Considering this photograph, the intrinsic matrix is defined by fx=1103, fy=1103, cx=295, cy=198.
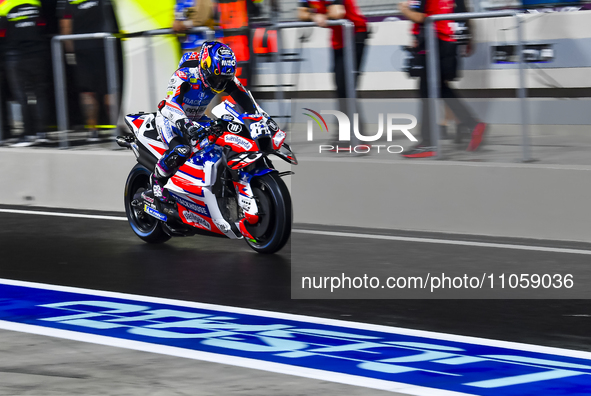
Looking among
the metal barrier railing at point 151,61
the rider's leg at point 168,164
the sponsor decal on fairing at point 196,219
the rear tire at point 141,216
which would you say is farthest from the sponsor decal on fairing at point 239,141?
the metal barrier railing at point 151,61

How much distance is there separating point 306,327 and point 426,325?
70 centimetres

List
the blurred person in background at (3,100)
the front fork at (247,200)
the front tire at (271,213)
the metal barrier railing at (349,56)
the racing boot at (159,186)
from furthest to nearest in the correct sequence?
the blurred person in background at (3,100) < the metal barrier railing at (349,56) < the racing boot at (159,186) < the front fork at (247,200) < the front tire at (271,213)

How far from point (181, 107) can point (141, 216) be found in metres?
1.33

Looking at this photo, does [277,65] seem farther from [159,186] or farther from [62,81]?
[62,81]

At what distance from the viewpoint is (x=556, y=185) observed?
9344mm

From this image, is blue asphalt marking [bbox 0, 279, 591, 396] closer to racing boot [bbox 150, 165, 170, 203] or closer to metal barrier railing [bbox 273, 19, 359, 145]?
racing boot [bbox 150, 165, 170, 203]

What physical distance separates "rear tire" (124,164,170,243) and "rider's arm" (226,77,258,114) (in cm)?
125

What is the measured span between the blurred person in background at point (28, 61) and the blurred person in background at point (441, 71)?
4.93m

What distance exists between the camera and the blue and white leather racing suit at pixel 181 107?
9109 millimetres

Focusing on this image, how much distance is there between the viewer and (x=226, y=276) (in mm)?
8156

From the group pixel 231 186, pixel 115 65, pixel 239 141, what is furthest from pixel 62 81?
pixel 239 141

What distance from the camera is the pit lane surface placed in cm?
643

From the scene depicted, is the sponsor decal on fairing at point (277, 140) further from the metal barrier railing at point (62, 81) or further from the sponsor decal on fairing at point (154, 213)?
the metal barrier railing at point (62, 81)

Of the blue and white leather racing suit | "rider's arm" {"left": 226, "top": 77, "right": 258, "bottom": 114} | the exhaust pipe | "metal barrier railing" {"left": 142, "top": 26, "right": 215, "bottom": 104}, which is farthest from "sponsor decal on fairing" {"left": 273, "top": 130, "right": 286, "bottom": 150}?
"metal barrier railing" {"left": 142, "top": 26, "right": 215, "bottom": 104}
